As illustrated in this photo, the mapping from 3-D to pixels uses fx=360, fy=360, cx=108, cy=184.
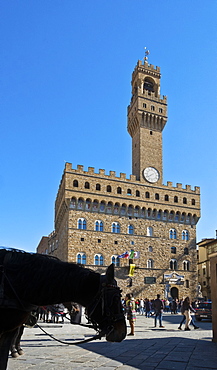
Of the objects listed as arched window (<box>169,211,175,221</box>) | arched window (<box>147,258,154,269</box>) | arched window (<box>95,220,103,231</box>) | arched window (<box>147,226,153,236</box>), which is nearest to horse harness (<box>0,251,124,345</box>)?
arched window (<box>95,220,103,231</box>)

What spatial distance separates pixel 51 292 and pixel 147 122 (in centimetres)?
3984

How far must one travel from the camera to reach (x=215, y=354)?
789cm

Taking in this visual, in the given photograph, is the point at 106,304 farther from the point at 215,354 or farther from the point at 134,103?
the point at 134,103

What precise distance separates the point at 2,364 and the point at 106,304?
1.27 meters

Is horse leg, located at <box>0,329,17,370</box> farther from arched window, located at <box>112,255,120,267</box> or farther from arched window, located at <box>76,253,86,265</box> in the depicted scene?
arched window, located at <box>112,255,120,267</box>

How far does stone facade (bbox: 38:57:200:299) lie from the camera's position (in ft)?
119

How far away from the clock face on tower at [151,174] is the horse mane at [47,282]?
36738mm

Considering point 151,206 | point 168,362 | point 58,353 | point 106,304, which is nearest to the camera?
point 106,304

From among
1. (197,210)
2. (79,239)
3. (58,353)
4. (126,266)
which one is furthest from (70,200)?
(58,353)

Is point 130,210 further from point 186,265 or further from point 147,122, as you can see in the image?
point 147,122

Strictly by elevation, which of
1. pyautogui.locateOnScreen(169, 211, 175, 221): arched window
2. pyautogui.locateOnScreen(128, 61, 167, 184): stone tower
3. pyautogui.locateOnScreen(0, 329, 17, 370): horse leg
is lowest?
pyautogui.locateOnScreen(0, 329, 17, 370): horse leg

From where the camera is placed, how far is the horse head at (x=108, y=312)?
3680 millimetres

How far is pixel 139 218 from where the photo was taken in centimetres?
3903

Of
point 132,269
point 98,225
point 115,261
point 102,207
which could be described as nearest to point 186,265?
point 132,269
